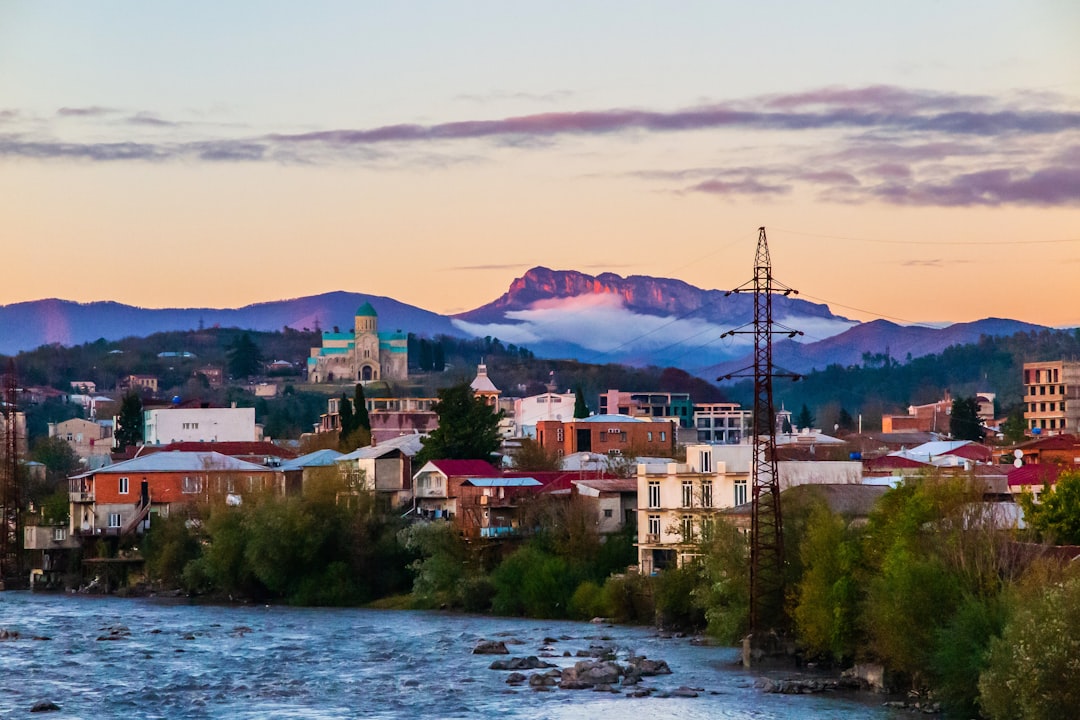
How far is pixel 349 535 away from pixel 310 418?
124 metres

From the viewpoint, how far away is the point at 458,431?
8050 cm

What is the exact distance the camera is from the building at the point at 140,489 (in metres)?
79.3

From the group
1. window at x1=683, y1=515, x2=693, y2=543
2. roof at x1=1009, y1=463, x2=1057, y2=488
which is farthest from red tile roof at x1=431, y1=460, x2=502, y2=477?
roof at x1=1009, y1=463, x2=1057, y2=488

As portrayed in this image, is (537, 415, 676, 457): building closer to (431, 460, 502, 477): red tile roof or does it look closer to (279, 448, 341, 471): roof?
(279, 448, 341, 471): roof

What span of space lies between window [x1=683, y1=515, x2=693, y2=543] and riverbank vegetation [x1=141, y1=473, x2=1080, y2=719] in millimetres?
1459

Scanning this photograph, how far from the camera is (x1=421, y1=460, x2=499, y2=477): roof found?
7194 cm

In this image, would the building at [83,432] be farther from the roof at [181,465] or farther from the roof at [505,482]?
the roof at [505,482]

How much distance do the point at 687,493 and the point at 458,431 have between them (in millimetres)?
25358

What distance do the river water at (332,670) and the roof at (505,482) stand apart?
27.6 feet

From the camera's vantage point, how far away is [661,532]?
5678cm

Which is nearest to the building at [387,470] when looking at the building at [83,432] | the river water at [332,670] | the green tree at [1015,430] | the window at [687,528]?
the river water at [332,670]

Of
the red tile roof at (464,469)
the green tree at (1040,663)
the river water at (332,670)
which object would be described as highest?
the red tile roof at (464,469)

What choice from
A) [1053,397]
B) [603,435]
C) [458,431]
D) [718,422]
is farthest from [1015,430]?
[718,422]

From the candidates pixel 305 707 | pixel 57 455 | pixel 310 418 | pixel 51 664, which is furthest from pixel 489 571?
pixel 310 418
